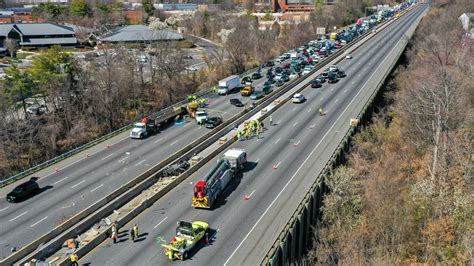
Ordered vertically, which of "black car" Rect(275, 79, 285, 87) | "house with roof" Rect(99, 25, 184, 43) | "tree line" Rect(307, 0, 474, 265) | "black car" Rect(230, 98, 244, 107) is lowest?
"tree line" Rect(307, 0, 474, 265)

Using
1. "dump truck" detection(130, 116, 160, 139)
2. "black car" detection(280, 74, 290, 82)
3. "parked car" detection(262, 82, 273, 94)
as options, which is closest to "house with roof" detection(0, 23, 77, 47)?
"black car" detection(280, 74, 290, 82)

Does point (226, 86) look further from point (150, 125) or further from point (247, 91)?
point (150, 125)

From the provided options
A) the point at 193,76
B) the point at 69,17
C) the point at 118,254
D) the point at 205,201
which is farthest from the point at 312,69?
the point at 69,17

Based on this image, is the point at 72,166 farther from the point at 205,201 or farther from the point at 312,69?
the point at 312,69

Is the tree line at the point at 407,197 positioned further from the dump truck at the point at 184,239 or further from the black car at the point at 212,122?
the black car at the point at 212,122

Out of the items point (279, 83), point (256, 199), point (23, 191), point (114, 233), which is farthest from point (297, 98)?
point (114, 233)

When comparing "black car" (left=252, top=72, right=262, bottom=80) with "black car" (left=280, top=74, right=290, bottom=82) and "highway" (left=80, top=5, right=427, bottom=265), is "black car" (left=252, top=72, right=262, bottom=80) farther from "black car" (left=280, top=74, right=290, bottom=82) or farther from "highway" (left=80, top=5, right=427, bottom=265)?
"highway" (left=80, top=5, right=427, bottom=265)

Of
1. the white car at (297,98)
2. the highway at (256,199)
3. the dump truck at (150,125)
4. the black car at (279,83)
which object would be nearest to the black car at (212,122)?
the dump truck at (150,125)
